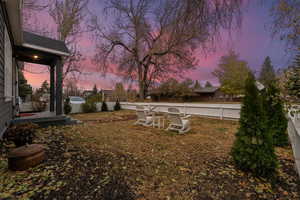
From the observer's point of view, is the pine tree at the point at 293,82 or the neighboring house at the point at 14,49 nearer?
the pine tree at the point at 293,82

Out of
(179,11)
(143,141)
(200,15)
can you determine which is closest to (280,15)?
(200,15)

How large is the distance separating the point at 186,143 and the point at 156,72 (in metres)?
11.7

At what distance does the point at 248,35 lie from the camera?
6.61 feet

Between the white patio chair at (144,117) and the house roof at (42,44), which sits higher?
the house roof at (42,44)

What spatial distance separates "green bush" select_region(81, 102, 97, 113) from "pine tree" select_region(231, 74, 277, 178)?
10.9 metres

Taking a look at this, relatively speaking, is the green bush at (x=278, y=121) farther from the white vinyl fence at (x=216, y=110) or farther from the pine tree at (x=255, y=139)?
the white vinyl fence at (x=216, y=110)

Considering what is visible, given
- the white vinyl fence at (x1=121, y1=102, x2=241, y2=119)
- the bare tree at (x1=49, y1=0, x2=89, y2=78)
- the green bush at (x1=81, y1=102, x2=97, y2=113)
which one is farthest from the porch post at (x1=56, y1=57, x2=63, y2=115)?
the bare tree at (x1=49, y1=0, x2=89, y2=78)

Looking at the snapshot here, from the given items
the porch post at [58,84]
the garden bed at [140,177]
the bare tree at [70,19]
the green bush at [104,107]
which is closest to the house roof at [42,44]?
the porch post at [58,84]

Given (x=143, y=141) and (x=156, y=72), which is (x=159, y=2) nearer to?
(x=143, y=141)

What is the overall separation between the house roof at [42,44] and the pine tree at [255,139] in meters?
6.49

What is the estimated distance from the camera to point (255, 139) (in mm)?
2229

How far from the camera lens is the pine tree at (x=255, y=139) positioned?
2197mm

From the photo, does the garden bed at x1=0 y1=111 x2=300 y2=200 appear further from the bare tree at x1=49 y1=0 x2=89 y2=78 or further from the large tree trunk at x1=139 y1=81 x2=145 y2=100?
the large tree trunk at x1=139 y1=81 x2=145 y2=100

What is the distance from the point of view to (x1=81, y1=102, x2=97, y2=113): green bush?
1088 centimetres
